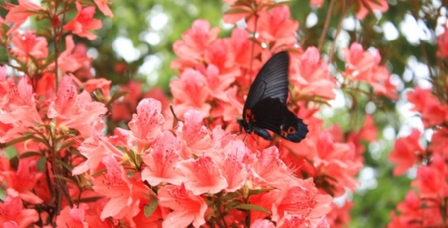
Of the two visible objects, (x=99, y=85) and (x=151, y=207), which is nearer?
(x=151, y=207)

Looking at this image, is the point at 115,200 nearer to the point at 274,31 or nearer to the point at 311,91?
the point at 311,91

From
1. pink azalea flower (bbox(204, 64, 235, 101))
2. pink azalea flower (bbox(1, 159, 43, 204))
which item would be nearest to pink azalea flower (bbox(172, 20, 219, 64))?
pink azalea flower (bbox(204, 64, 235, 101))

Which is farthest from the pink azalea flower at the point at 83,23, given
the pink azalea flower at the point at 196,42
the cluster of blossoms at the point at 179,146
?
the pink azalea flower at the point at 196,42

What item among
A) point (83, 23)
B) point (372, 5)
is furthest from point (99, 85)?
point (372, 5)

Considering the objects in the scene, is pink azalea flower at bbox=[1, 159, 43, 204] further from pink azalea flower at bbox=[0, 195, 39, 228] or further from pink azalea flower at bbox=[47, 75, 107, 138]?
pink azalea flower at bbox=[47, 75, 107, 138]

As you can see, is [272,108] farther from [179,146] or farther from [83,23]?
[83,23]

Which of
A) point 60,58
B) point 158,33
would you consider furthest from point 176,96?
point 158,33
